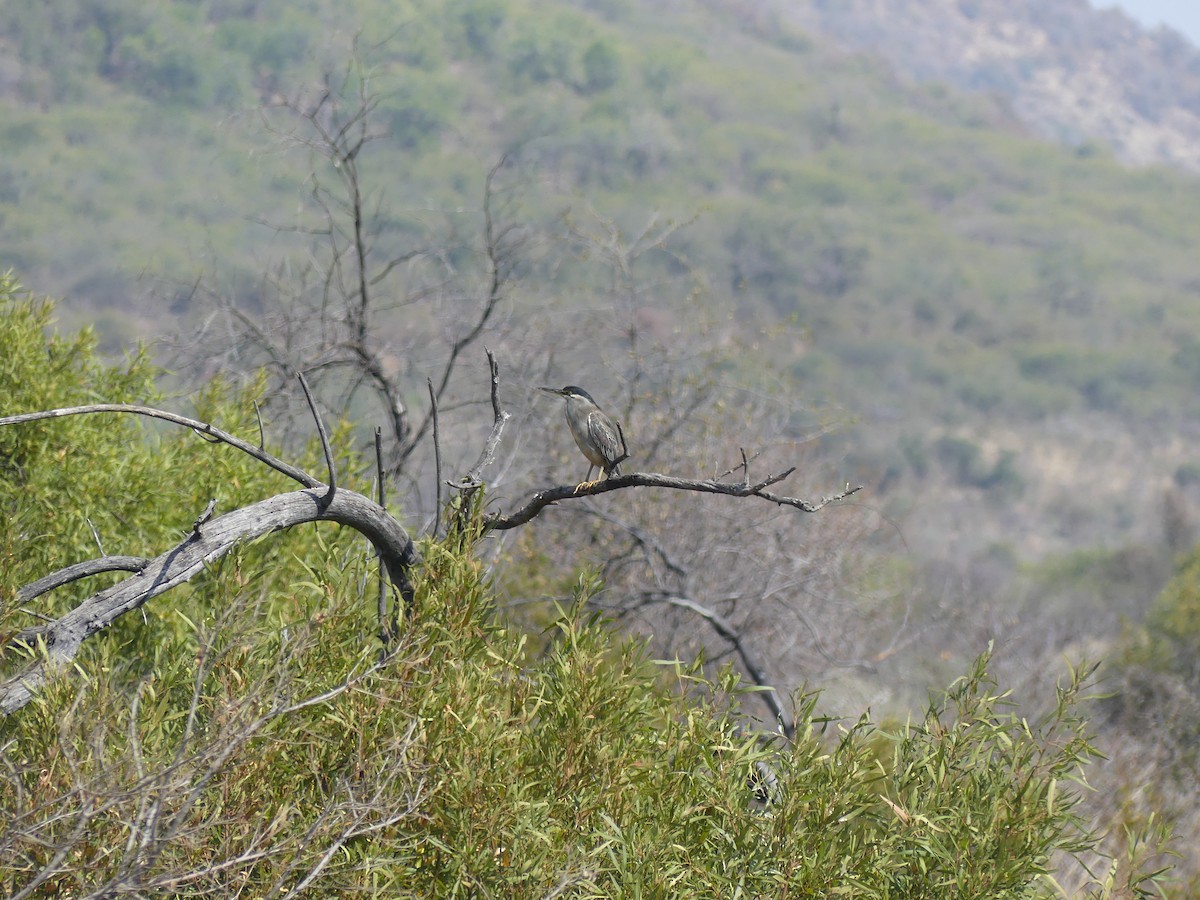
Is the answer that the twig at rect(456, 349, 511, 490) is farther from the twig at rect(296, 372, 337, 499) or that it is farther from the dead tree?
the twig at rect(296, 372, 337, 499)

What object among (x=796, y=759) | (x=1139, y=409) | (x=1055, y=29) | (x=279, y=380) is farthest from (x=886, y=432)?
(x=1055, y=29)

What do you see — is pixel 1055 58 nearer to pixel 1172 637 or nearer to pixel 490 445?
pixel 1172 637

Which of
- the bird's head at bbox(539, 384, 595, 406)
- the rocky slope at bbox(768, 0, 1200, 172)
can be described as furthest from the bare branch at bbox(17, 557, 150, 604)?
the rocky slope at bbox(768, 0, 1200, 172)

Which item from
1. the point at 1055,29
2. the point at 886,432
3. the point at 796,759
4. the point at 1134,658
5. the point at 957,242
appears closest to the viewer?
the point at 796,759

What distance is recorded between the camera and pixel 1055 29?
364ft

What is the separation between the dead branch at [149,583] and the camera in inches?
112

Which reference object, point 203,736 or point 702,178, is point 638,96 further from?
point 203,736

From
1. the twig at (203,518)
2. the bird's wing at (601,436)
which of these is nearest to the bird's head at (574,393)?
the bird's wing at (601,436)

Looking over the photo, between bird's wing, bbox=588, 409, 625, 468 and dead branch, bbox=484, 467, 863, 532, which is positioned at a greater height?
dead branch, bbox=484, 467, 863, 532

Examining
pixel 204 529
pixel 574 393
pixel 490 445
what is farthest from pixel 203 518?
pixel 574 393

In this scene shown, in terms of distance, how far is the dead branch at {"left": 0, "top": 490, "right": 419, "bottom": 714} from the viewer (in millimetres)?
2846

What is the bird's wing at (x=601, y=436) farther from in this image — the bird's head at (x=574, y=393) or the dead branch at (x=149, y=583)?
the dead branch at (x=149, y=583)

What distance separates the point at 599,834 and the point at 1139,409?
52850 mm

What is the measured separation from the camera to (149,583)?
289 cm
